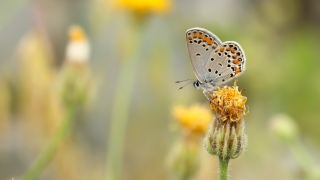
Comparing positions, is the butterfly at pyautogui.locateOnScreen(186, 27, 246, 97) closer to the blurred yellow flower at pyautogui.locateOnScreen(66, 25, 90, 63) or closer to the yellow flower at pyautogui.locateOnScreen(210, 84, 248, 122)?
the yellow flower at pyautogui.locateOnScreen(210, 84, 248, 122)

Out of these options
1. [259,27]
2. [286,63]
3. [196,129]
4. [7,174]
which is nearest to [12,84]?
[7,174]

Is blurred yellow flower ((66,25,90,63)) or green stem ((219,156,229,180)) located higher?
blurred yellow flower ((66,25,90,63))

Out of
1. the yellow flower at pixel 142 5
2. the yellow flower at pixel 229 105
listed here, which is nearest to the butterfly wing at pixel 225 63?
the yellow flower at pixel 229 105

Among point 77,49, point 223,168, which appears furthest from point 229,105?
point 77,49

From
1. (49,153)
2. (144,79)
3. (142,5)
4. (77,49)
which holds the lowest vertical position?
(49,153)

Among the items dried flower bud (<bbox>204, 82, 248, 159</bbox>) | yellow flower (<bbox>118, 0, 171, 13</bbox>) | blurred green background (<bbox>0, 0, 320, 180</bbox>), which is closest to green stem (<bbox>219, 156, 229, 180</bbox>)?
dried flower bud (<bbox>204, 82, 248, 159</bbox>)

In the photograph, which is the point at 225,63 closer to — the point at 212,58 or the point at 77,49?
the point at 212,58
